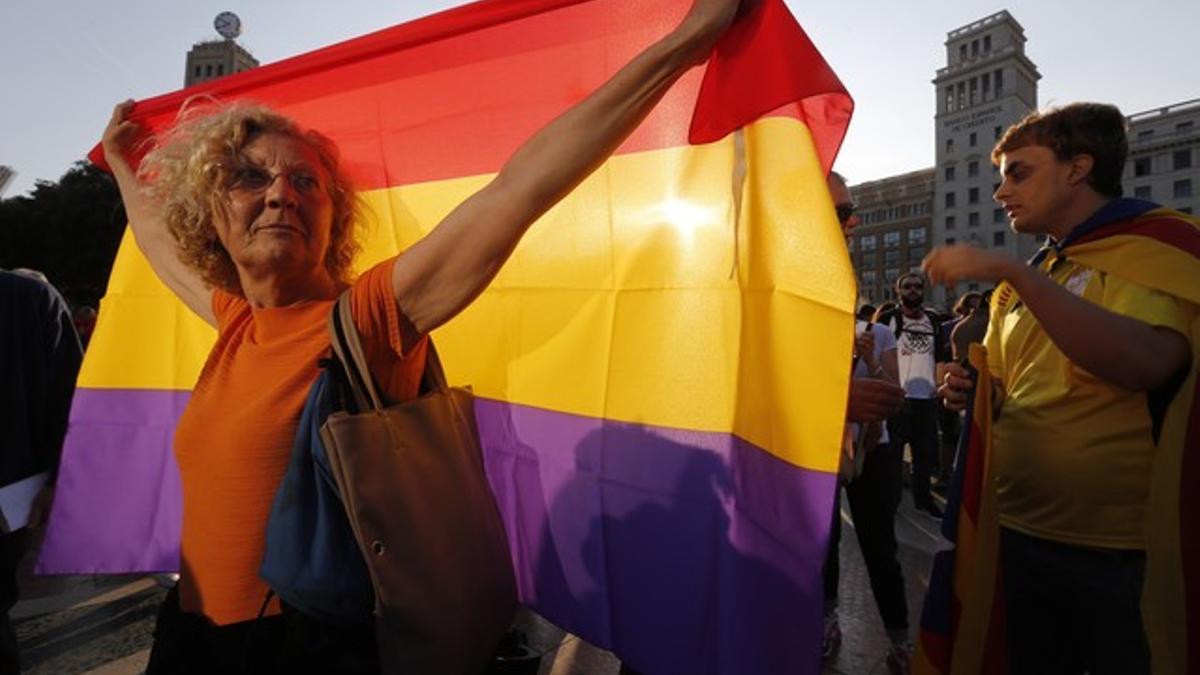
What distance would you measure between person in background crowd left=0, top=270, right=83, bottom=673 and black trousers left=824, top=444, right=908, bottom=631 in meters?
3.17

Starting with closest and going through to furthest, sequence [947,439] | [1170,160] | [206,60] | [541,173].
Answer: [541,173], [947,439], [1170,160], [206,60]

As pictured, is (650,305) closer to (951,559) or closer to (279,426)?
(279,426)

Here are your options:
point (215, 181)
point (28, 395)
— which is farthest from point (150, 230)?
point (28, 395)

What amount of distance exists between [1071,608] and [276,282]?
219 centimetres

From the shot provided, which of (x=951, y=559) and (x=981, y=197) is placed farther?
(x=981, y=197)

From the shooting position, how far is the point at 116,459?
2232 mm

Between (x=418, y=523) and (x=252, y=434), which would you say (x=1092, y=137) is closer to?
(x=418, y=523)

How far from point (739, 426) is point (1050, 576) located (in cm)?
106

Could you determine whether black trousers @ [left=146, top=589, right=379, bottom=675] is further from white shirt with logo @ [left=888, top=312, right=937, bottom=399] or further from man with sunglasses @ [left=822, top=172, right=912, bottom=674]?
white shirt with logo @ [left=888, top=312, right=937, bottom=399]

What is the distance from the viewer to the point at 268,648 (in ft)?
3.96

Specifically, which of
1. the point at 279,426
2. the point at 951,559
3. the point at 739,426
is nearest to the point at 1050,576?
the point at 951,559

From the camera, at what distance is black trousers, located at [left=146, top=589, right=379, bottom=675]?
1.15m

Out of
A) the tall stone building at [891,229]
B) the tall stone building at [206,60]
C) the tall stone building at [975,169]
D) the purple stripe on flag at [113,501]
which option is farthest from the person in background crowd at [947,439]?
the tall stone building at [891,229]

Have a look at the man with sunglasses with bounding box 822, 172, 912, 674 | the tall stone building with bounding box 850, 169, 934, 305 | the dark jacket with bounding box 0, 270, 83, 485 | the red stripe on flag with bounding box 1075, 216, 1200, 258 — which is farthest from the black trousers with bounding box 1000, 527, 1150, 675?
the tall stone building with bounding box 850, 169, 934, 305
